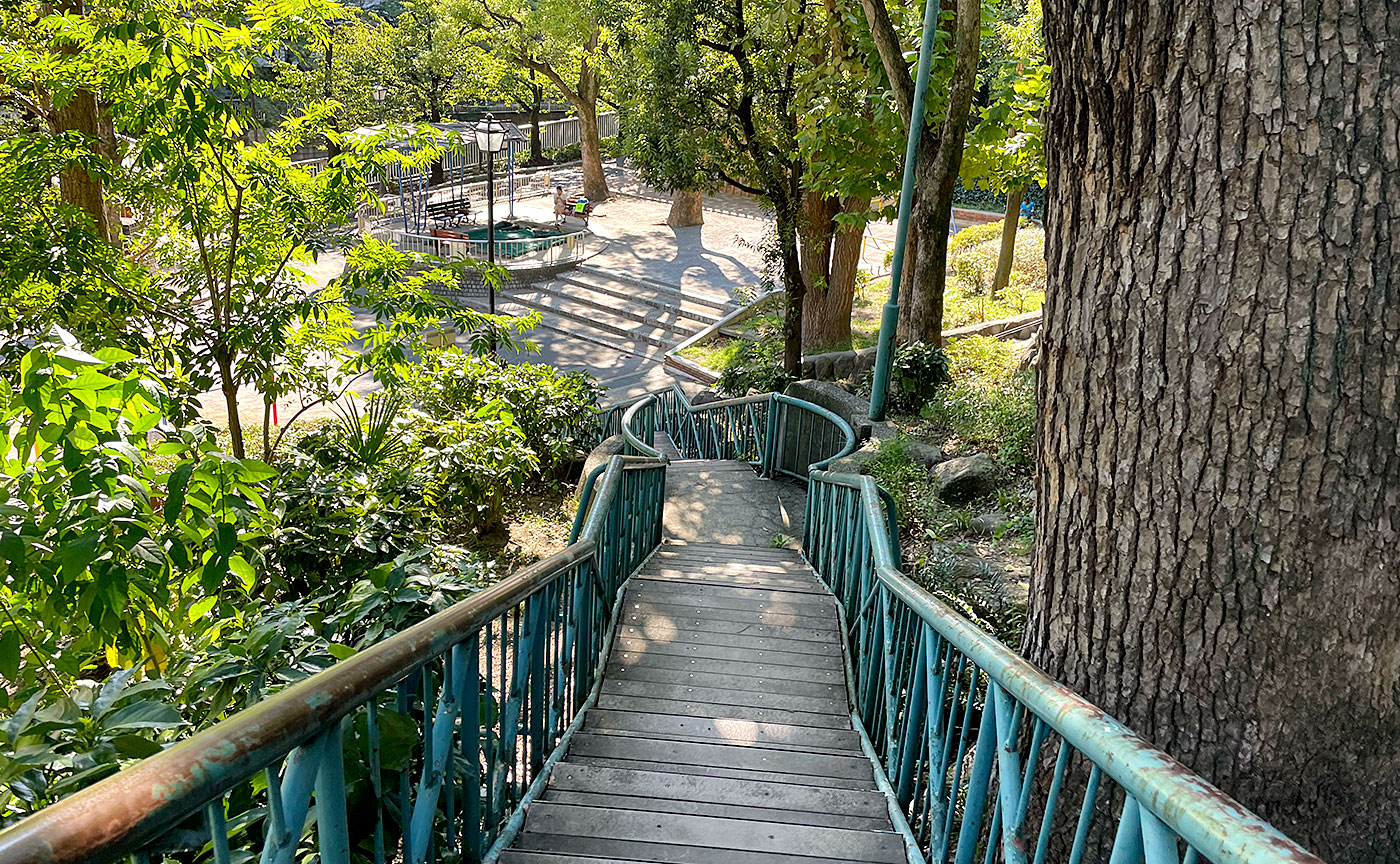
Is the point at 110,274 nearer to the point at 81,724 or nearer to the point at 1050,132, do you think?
the point at 81,724

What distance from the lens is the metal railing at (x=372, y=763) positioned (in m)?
1.27

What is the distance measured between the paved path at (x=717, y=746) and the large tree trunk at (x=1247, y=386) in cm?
114

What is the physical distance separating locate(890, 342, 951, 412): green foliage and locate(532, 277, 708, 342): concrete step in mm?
12648

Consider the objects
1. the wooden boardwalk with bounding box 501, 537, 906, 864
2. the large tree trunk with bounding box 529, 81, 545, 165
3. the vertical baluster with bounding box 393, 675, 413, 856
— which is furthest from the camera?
the large tree trunk with bounding box 529, 81, 545, 165

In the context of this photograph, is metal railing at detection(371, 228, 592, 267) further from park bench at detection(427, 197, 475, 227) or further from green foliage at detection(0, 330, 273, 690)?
green foliage at detection(0, 330, 273, 690)

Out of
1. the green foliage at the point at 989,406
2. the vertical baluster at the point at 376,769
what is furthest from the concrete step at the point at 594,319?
the vertical baluster at the point at 376,769

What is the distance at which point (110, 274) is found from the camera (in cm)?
691

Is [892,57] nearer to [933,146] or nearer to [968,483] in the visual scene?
[933,146]

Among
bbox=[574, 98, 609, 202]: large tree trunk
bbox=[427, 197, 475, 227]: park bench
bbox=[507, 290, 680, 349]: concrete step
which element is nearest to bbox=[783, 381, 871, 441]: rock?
bbox=[507, 290, 680, 349]: concrete step

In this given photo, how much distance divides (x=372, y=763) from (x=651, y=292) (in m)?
23.9

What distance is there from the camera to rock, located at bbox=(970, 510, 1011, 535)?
23.1ft

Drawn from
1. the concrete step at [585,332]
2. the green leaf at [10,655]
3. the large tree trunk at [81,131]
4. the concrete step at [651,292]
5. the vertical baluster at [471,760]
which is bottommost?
the concrete step at [585,332]

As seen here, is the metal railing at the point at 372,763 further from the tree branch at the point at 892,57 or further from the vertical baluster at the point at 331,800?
the tree branch at the point at 892,57

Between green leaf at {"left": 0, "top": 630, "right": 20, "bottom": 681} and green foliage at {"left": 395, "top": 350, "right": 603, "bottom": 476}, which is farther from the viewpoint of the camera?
green foliage at {"left": 395, "top": 350, "right": 603, "bottom": 476}
